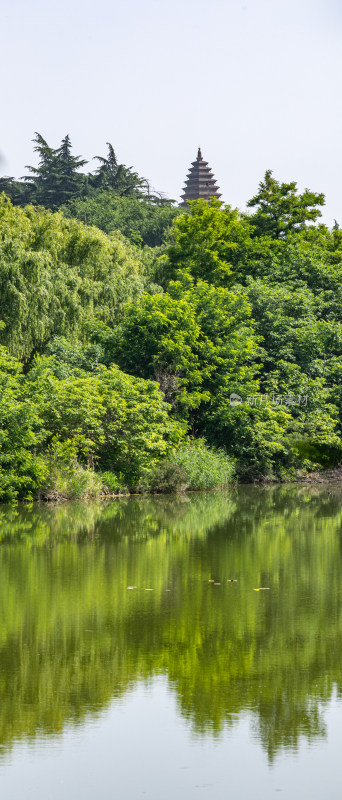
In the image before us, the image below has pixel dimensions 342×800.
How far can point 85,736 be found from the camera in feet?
22.9

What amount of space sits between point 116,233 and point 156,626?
128 feet

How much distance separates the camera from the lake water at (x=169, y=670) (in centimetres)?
634

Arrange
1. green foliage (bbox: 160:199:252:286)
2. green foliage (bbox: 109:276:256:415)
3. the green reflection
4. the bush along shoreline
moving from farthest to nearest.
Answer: green foliage (bbox: 160:199:252:286), green foliage (bbox: 109:276:256:415), the bush along shoreline, the green reflection

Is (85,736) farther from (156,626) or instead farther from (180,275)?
(180,275)

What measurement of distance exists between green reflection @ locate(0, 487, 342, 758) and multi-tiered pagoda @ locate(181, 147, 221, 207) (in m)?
87.4

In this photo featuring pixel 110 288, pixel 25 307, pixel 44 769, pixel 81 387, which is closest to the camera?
pixel 44 769

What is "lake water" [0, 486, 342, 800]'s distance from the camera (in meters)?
6.34

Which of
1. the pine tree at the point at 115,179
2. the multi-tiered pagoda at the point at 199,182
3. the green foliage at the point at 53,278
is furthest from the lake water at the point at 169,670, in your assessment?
the multi-tiered pagoda at the point at 199,182

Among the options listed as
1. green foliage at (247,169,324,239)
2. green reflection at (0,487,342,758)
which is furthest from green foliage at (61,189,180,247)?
green reflection at (0,487,342,758)

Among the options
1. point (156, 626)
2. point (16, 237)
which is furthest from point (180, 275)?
point (156, 626)

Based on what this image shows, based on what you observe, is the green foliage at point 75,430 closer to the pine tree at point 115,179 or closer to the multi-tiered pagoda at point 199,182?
the pine tree at point 115,179

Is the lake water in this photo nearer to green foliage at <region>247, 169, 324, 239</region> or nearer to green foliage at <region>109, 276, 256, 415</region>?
green foliage at <region>109, 276, 256, 415</region>

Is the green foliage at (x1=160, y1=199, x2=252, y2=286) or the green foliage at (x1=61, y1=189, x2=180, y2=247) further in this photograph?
the green foliage at (x1=61, y1=189, x2=180, y2=247)

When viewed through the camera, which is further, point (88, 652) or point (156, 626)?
point (156, 626)
